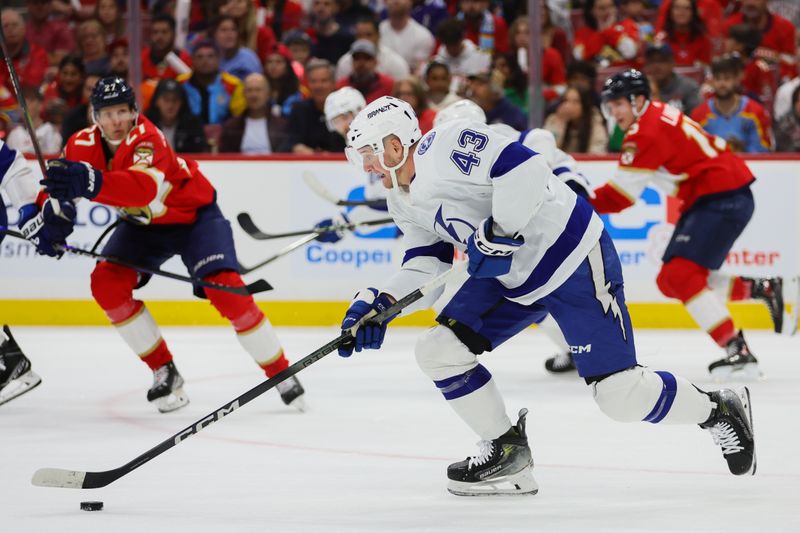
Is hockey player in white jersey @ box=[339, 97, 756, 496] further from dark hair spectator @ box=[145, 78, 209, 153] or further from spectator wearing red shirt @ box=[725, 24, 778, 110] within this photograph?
spectator wearing red shirt @ box=[725, 24, 778, 110]

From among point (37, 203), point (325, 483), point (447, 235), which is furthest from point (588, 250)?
point (37, 203)

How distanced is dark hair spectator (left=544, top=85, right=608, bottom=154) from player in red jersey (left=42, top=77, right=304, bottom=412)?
9.57 ft

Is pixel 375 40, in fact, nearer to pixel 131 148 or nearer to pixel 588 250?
pixel 131 148

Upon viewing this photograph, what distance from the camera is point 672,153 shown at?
5395 millimetres

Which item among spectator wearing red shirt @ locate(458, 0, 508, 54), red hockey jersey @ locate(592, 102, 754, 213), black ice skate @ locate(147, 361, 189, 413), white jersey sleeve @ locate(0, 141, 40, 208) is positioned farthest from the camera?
spectator wearing red shirt @ locate(458, 0, 508, 54)

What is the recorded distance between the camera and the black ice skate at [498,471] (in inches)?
129

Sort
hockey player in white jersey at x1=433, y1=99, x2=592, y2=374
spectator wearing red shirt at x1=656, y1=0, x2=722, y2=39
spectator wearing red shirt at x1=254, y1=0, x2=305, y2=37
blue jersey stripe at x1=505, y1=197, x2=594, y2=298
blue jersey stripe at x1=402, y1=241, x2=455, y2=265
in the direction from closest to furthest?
1. blue jersey stripe at x1=505, y1=197, x2=594, y2=298
2. blue jersey stripe at x1=402, y1=241, x2=455, y2=265
3. hockey player in white jersey at x1=433, y1=99, x2=592, y2=374
4. spectator wearing red shirt at x1=656, y1=0, x2=722, y2=39
5. spectator wearing red shirt at x1=254, y1=0, x2=305, y2=37

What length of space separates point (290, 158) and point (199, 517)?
175 inches

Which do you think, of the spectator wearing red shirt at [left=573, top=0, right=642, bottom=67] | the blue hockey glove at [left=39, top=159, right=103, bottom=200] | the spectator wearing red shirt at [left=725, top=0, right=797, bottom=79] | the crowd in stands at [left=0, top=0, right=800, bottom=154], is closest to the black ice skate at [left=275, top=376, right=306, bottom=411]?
the blue hockey glove at [left=39, top=159, right=103, bottom=200]

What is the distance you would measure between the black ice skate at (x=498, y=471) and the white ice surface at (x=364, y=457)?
5cm

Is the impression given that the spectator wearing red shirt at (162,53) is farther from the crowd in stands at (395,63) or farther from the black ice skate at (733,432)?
the black ice skate at (733,432)

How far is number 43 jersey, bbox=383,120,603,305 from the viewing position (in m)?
3.00

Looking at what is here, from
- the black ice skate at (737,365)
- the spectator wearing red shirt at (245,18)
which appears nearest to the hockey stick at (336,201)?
the black ice skate at (737,365)

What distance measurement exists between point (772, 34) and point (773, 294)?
113 inches
